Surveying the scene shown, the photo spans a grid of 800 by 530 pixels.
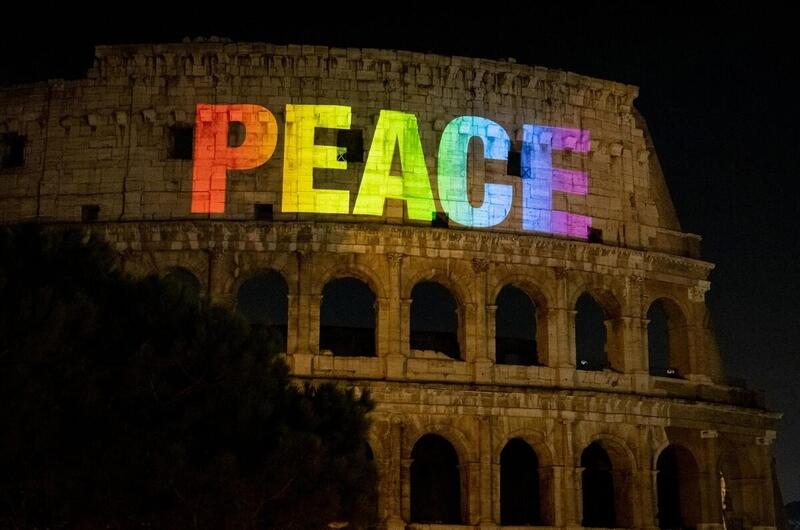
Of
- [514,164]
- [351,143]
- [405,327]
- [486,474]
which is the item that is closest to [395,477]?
[486,474]

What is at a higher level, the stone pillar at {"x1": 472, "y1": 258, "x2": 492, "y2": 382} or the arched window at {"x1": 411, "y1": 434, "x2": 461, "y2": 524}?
the stone pillar at {"x1": 472, "y1": 258, "x2": 492, "y2": 382}

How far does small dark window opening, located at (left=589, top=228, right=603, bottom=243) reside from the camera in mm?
32375

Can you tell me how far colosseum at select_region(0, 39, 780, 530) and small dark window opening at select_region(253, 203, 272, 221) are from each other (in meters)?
0.08

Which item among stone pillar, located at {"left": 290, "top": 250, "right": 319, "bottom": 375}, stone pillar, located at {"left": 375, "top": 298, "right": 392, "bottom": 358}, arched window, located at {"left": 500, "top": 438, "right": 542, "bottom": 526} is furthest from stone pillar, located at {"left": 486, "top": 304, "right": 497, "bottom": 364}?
stone pillar, located at {"left": 290, "top": 250, "right": 319, "bottom": 375}

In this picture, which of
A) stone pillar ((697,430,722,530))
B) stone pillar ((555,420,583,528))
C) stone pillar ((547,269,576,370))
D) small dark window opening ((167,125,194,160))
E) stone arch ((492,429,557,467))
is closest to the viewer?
stone arch ((492,429,557,467))

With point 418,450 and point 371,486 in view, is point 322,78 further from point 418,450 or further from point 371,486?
point 371,486

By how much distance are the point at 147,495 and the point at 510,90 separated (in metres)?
17.4

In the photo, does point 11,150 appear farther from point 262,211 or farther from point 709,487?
point 709,487

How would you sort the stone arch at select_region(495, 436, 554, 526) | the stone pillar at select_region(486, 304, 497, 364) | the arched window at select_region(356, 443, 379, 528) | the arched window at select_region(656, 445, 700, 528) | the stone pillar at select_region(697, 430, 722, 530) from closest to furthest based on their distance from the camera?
the arched window at select_region(356, 443, 379, 528)
the stone pillar at select_region(486, 304, 497, 364)
the stone pillar at select_region(697, 430, 722, 530)
the stone arch at select_region(495, 436, 554, 526)
the arched window at select_region(656, 445, 700, 528)

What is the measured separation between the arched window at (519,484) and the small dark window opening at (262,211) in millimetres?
8349

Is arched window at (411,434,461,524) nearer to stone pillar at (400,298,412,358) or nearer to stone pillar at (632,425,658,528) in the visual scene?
stone pillar at (400,298,412,358)

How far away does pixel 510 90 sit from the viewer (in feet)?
106

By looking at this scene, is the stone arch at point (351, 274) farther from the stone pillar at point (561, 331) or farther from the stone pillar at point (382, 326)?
the stone pillar at point (561, 331)

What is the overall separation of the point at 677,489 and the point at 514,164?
9344mm
